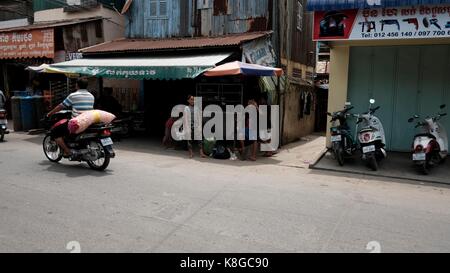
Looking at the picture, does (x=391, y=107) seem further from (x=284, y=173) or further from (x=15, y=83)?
(x=15, y=83)

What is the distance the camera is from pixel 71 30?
584 inches

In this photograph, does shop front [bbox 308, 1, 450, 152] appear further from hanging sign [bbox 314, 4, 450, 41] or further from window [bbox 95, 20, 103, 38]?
window [bbox 95, 20, 103, 38]

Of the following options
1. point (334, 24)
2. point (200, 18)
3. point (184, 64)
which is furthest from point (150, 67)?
point (334, 24)

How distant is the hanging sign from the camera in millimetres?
7453

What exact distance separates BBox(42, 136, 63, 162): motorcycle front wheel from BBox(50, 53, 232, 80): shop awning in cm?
325

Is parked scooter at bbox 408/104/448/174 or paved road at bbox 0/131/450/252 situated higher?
parked scooter at bbox 408/104/448/174

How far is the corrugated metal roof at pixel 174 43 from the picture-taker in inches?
436

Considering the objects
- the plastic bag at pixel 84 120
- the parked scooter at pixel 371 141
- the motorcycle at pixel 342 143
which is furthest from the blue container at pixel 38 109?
the parked scooter at pixel 371 141

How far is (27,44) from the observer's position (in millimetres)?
15344

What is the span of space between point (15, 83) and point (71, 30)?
5.91m

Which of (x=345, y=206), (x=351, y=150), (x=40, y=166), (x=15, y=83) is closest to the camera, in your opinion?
(x=345, y=206)

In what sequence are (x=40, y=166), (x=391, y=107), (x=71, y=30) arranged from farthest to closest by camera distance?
(x=71, y=30)
(x=391, y=107)
(x=40, y=166)

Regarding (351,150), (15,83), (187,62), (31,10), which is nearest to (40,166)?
(187,62)

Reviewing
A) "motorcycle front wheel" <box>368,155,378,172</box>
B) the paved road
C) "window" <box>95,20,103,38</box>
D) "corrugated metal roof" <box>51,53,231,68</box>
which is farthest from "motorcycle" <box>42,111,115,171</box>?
"window" <box>95,20,103,38</box>
